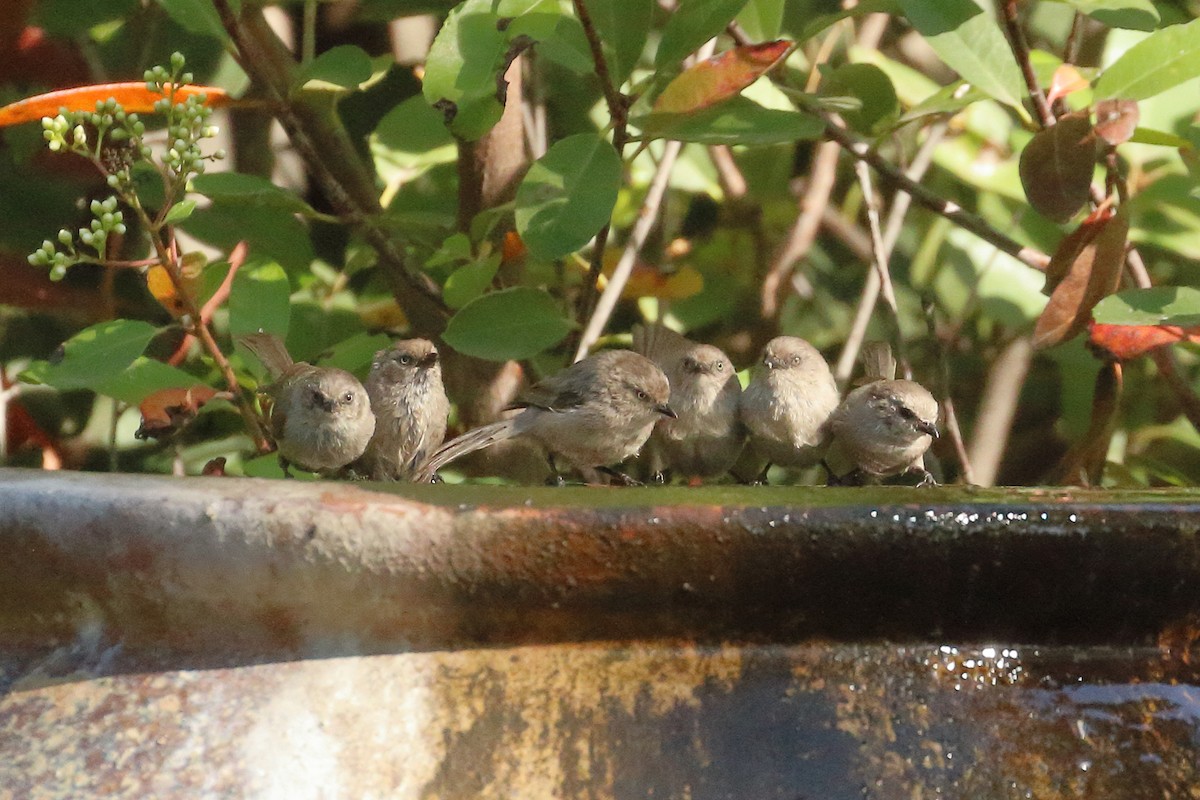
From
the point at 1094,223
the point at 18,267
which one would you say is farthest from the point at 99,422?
the point at 1094,223

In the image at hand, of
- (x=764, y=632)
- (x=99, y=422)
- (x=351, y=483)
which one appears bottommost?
(x=99, y=422)

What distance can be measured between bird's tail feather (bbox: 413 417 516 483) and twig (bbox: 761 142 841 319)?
45.7 inches

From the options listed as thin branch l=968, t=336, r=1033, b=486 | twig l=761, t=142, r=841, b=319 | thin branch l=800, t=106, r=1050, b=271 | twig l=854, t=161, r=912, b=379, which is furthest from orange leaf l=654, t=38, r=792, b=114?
thin branch l=968, t=336, r=1033, b=486

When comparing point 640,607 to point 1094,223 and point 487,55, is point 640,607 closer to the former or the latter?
point 487,55

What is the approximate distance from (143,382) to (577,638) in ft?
3.87

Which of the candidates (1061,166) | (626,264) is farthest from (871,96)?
(626,264)

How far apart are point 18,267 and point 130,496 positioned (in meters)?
1.61

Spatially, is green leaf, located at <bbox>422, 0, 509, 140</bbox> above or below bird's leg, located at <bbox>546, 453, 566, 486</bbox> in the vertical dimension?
above

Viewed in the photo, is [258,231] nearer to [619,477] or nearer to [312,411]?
[312,411]

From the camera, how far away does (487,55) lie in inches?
85.3

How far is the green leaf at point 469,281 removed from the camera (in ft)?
8.28

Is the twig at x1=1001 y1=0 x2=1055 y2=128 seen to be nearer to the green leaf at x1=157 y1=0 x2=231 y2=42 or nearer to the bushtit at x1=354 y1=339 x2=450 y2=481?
the bushtit at x1=354 y1=339 x2=450 y2=481

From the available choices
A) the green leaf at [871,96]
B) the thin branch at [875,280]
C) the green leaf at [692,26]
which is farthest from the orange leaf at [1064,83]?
the green leaf at [692,26]

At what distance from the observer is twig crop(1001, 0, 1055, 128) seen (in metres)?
2.32
